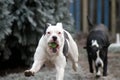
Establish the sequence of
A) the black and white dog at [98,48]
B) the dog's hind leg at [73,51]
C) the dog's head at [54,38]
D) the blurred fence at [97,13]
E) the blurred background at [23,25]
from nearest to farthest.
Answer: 1. the dog's head at [54,38]
2. the dog's hind leg at [73,51]
3. the black and white dog at [98,48]
4. the blurred background at [23,25]
5. the blurred fence at [97,13]

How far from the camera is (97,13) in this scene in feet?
47.5

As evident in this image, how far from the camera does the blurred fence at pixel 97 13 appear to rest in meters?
14.3

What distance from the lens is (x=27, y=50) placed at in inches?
338

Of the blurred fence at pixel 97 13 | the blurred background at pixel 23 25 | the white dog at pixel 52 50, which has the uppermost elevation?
the blurred fence at pixel 97 13

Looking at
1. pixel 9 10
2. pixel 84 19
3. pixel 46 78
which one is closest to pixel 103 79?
pixel 46 78

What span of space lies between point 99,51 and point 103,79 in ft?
1.91

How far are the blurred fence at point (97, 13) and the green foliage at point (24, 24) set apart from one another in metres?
5.48

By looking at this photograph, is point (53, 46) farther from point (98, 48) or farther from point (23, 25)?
point (23, 25)

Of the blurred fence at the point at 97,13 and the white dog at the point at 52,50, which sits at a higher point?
the blurred fence at the point at 97,13

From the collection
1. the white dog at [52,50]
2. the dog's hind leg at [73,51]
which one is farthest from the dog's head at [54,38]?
the dog's hind leg at [73,51]

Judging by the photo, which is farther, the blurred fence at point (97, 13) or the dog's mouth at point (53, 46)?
the blurred fence at point (97, 13)

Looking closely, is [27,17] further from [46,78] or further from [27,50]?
[46,78]

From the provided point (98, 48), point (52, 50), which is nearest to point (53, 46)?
point (52, 50)

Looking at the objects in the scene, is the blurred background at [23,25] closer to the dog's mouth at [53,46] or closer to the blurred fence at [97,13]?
the dog's mouth at [53,46]
